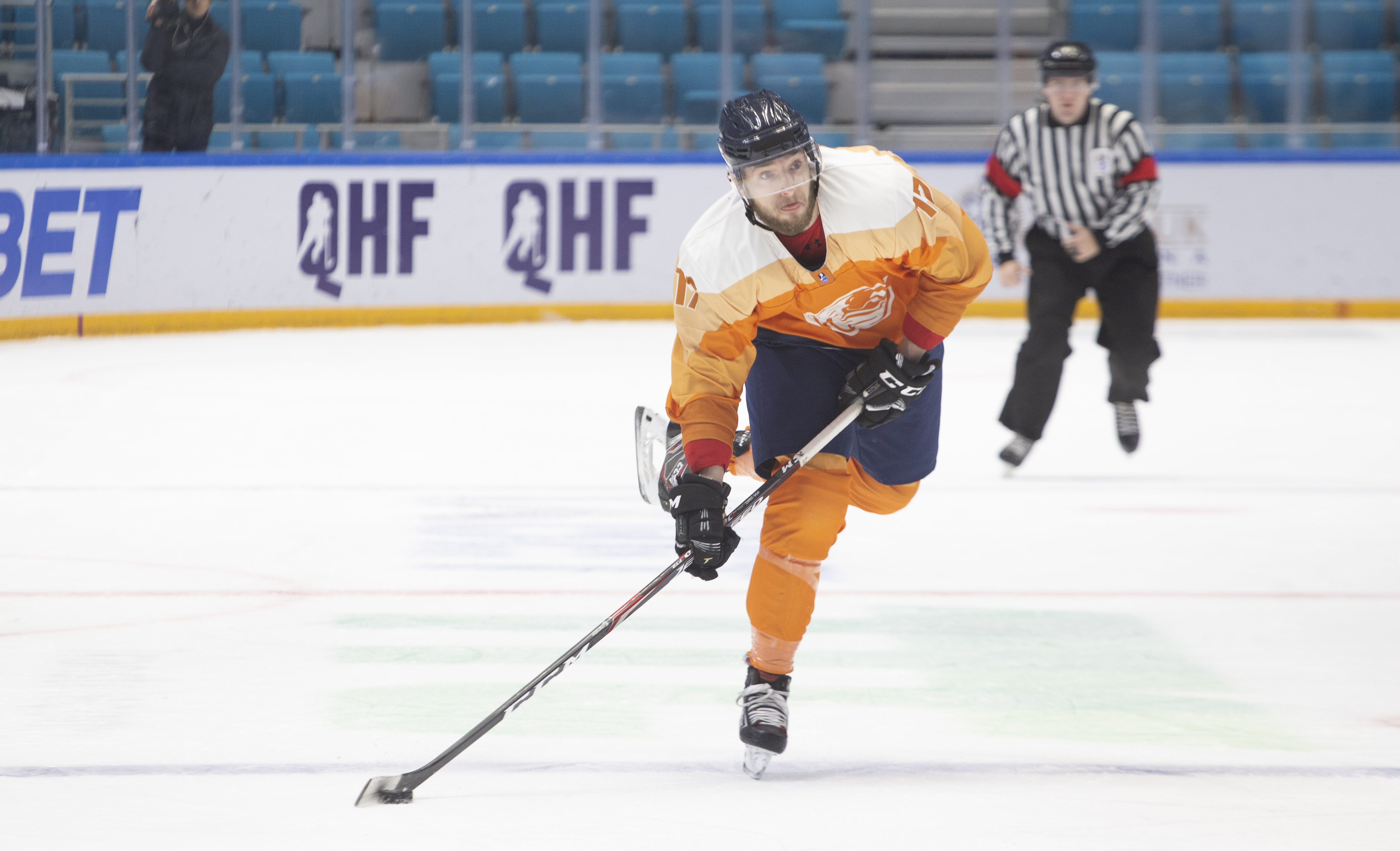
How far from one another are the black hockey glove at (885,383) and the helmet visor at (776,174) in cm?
35

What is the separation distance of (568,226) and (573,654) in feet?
23.3

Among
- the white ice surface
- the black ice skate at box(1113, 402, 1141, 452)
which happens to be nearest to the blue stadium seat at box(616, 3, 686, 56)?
the white ice surface

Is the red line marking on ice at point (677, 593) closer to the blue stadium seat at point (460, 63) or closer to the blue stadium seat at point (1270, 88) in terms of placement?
the blue stadium seat at point (460, 63)

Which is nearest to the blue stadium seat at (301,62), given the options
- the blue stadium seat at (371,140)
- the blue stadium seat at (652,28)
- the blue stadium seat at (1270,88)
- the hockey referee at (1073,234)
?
the blue stadium seat at (371,140)

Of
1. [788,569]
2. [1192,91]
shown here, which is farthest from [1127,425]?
[1192,91]

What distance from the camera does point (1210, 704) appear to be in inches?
105

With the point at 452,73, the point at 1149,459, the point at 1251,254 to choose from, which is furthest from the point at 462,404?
the point at 1251,254

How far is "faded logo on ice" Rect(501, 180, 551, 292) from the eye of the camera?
9.24 m

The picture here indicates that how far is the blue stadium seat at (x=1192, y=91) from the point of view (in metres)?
9.59

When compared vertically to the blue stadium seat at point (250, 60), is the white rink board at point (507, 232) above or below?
below

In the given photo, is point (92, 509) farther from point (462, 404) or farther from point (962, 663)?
point (962, 663)

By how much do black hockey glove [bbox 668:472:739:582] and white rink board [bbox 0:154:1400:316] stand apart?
6.81 metres

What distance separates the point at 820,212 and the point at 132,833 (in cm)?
132

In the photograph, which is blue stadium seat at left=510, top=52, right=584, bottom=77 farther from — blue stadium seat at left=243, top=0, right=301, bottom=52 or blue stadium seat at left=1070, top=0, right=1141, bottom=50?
blue stadium seat at left=1070, top=0, right=1141, bottom=50
